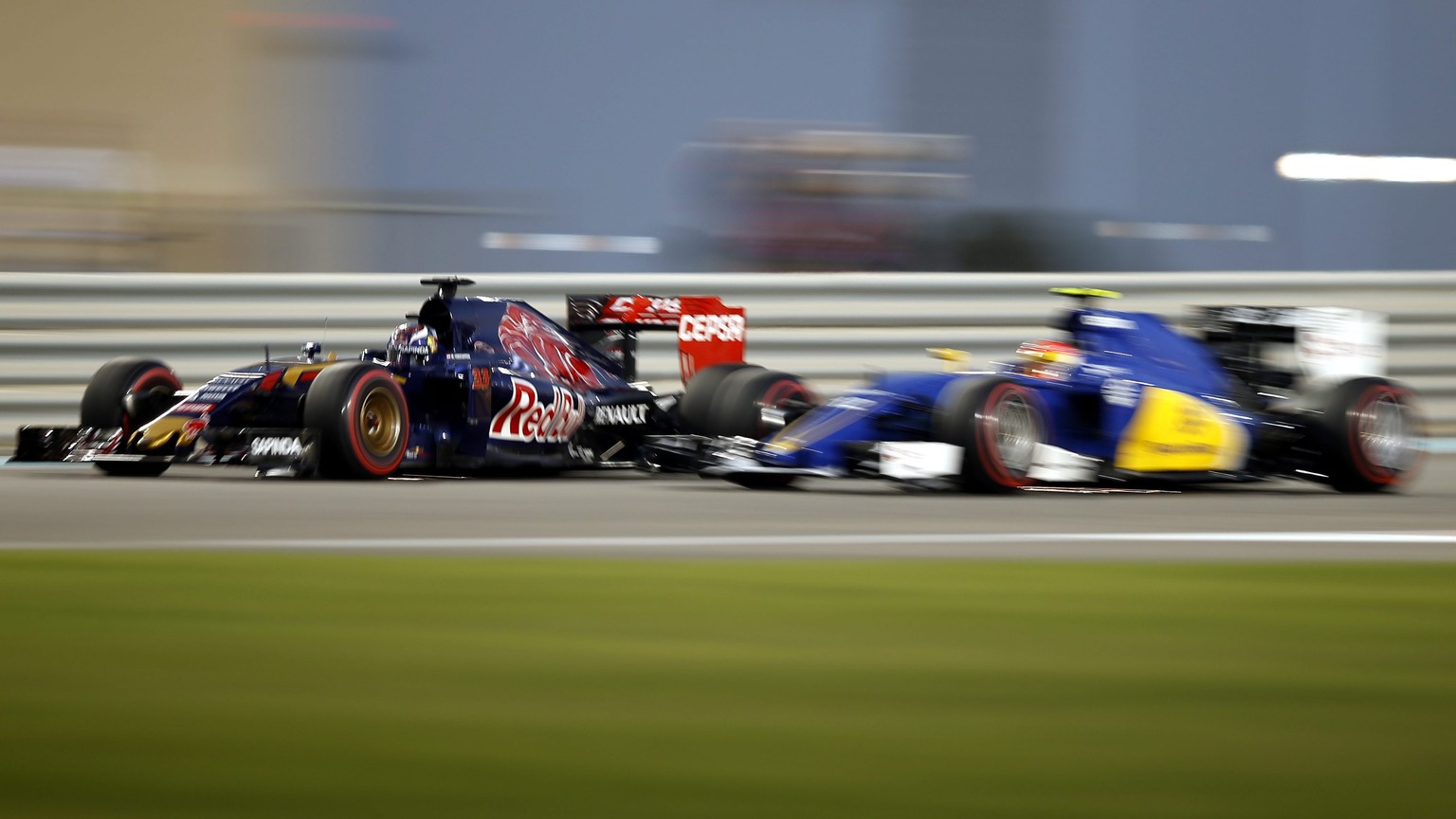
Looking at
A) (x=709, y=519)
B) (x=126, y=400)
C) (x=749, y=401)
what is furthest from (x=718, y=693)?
(x=126, y=400)

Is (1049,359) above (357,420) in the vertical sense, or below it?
above

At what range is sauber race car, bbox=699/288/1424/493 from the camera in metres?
7.76

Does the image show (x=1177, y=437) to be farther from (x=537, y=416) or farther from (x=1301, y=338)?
(x=537, y=416)

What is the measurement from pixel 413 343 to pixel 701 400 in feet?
4.57

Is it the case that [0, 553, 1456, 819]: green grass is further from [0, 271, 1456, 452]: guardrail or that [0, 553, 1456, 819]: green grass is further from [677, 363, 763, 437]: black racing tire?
[0, 271, 1456, 452]: guardrail

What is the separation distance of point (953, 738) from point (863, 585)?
1.70m

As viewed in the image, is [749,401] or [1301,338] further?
[1301,338]

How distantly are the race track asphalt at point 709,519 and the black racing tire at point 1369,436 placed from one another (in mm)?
150

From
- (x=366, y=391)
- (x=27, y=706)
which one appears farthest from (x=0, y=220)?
(x=27, y=706)

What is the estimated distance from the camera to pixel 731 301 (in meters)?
10.7

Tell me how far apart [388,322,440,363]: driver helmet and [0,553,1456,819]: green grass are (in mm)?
4376

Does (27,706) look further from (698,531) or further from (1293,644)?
(698,531)

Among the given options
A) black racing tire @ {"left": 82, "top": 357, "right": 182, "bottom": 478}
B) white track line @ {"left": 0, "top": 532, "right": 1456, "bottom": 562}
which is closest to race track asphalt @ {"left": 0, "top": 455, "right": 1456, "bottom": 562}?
white track line @ {"left": 0, "top": 532, "right": 1456, "bottom": 562}

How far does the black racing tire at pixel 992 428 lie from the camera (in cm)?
759
